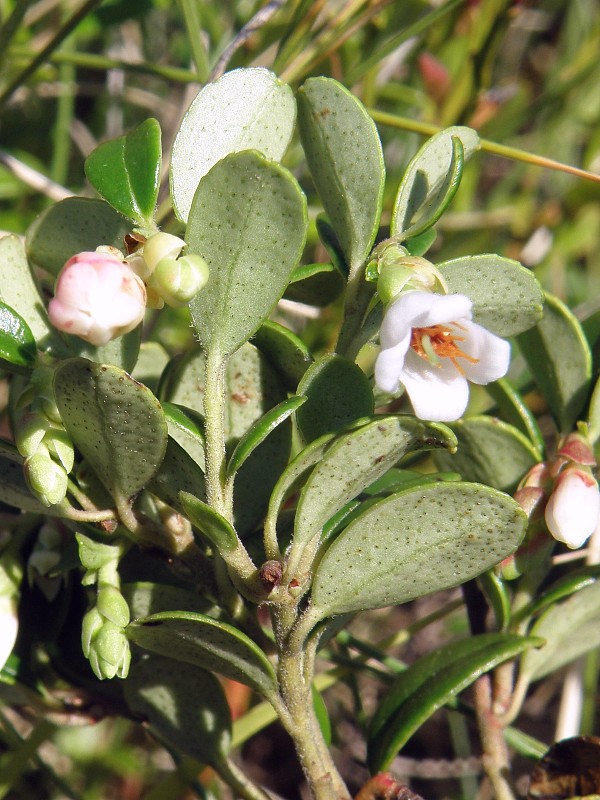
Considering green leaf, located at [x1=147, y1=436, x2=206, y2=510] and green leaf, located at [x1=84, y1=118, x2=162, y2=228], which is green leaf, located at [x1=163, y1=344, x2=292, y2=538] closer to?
green leaf, located at [x1=147, y1=436, x2=206, y2=510]

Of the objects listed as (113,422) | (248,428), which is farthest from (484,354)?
(113,422)

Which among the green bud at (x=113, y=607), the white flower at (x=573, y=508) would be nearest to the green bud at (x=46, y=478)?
the green bud at (x=113, y=607)

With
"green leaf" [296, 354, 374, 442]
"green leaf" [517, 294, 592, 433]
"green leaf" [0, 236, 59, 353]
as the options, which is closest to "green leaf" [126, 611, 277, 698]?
"green leaf" [296, 354, 374, 442]

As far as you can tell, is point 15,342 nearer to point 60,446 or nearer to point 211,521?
point 60,446

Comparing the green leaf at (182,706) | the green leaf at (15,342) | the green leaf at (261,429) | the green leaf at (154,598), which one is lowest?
the green leaf at (182,706)

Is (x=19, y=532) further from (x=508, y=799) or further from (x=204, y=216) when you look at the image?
(x=508, y=799)

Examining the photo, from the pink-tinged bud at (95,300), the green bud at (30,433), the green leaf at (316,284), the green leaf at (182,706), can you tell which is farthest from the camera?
the green leaf at (182,706)

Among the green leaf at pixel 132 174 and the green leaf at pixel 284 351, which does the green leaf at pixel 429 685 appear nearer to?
the green leaf at pixel 284 351
